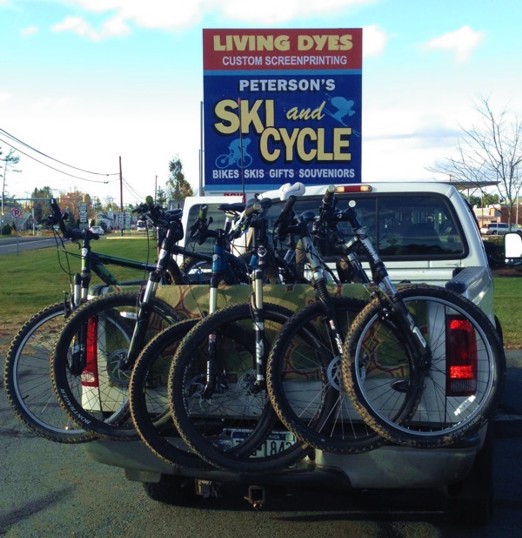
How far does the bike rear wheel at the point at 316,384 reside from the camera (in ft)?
11.3

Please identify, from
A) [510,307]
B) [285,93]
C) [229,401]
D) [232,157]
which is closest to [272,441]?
[229,401]

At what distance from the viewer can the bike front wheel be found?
3.46m

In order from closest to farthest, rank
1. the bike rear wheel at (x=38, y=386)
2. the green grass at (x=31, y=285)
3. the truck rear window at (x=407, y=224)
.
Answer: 1. the bike rear wheel at (x=38, y=386)
2. the truck rear window at (x=407, y=224)
3. the green grass at (x=31, y=285)

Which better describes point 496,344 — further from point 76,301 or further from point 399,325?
point 76,301

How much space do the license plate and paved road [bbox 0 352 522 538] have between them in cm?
24

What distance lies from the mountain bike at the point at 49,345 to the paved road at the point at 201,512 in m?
0.60

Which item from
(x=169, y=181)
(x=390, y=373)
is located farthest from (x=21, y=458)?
(x=169, y=181)

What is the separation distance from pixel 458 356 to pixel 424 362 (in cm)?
19

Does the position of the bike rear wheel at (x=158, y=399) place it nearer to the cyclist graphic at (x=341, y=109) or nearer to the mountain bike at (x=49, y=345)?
the mountain bike at (x=49, y=345)

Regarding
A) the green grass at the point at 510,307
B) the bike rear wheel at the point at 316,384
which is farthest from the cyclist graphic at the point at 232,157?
the bike rear wheel at the point at 316,384

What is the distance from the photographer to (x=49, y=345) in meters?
4.56

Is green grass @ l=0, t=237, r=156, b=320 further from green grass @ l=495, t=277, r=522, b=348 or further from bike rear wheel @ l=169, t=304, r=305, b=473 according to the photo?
bike rear wheel @ l=169, t=304, r=305, b=473

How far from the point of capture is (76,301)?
4207 millimetres

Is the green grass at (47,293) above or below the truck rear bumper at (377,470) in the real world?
below
